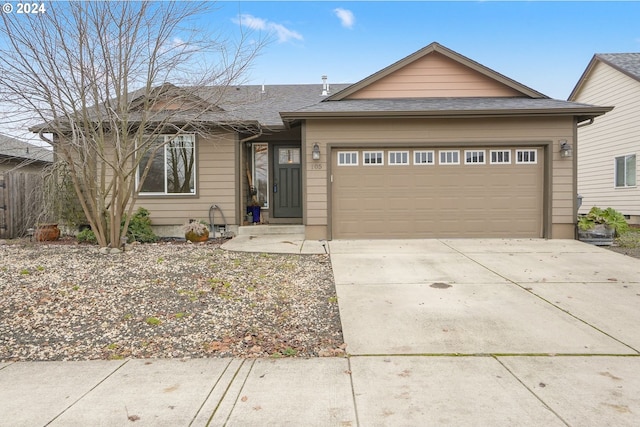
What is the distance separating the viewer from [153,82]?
7488mm

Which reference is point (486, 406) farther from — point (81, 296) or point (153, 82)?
point (153, 82)

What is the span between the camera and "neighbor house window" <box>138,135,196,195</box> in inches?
395

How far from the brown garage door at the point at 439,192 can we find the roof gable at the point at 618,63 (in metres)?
7.16

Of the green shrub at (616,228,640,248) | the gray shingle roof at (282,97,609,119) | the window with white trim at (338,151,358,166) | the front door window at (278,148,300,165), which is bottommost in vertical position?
the green shrub at (616,228,640,248)

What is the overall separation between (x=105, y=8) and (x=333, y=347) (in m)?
6.96

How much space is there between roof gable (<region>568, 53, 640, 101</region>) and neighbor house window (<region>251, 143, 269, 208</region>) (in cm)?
1188

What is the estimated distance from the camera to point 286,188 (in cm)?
1102

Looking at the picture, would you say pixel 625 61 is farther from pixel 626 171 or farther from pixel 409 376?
pixel 409 376

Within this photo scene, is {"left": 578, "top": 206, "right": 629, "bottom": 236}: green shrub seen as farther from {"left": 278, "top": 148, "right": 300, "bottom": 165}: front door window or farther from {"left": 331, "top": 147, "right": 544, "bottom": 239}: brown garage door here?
{"left": 278, "top": 148, "right": 300, "bottom": 165}: front door window

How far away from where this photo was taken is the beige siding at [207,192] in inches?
392

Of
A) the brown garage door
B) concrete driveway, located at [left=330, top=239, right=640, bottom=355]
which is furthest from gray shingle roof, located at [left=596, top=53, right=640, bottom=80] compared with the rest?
concrete driveway, located at [left=330, top=239, right=640, bottom=355]

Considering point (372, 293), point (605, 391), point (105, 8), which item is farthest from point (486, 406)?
point (105, 8)

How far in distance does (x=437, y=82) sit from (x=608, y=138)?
8.68 meters

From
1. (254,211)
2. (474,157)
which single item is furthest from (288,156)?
(474,157)
